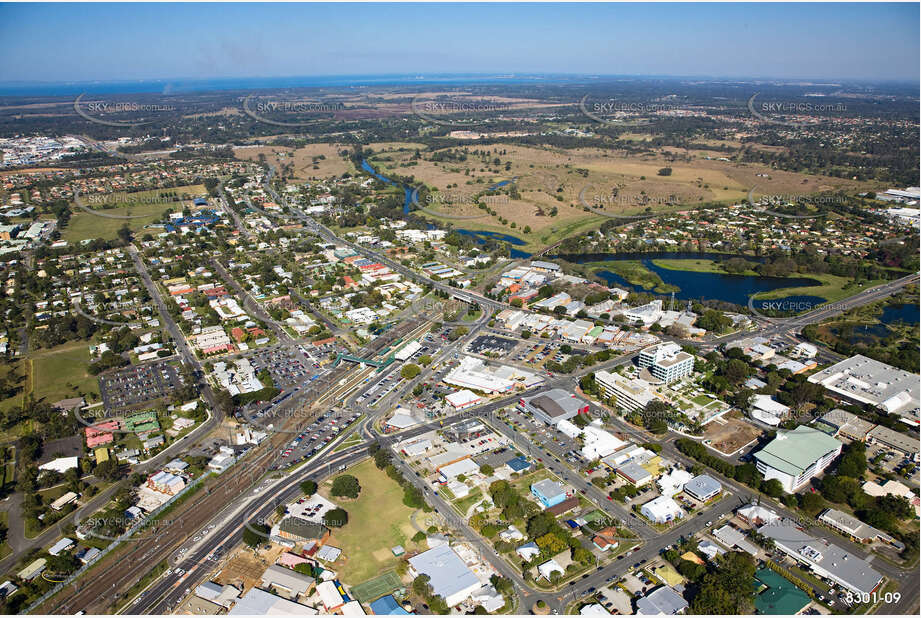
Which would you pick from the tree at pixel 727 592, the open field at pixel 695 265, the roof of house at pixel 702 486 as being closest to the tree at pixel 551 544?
the tree at pixel 727 592

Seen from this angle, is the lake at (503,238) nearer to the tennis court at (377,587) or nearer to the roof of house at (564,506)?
the roof of house at (564,506)

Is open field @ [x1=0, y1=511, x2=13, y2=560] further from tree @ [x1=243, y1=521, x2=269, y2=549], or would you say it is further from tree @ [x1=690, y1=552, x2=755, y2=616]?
tree @ [x1=690, y1=552, x2=755, y2=616]

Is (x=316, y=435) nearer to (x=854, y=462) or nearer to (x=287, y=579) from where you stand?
(x=287, y=579)

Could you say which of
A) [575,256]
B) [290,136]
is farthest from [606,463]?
[290,136]

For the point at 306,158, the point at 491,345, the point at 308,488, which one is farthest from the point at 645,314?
the point at 306,158

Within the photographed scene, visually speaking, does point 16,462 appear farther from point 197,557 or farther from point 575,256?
point 575,256
